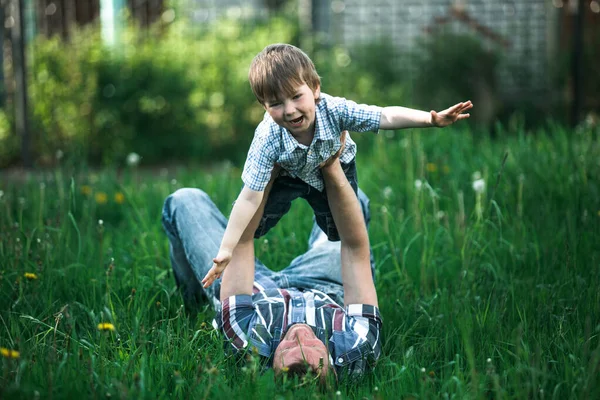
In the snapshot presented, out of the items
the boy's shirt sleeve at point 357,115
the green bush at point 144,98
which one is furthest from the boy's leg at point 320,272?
the green bush at point 144,98

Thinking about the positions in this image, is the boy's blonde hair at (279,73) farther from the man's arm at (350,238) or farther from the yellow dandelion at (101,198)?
the yellow dandelion at (101,198)

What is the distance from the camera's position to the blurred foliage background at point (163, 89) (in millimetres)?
6211

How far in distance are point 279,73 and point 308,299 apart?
27.5 inches

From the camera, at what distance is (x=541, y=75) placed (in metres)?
8.69

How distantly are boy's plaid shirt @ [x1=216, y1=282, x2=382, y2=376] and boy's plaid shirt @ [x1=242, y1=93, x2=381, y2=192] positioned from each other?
366 millimetres

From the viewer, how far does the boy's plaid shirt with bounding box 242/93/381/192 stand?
7.05 feet

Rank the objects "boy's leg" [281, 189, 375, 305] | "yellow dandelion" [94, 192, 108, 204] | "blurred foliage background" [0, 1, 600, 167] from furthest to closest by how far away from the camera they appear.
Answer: "blurred foliage background" [0, 1, 600, 167], "yellow dandelion" [94, 192, 108, 204], "boy's leg" [281, 189, 375, 305]

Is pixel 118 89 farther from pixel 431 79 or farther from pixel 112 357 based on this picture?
pixel 112 357

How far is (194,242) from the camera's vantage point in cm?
263

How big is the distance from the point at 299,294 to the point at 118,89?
444 centimetres

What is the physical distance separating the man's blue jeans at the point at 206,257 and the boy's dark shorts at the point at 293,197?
8.3 inches

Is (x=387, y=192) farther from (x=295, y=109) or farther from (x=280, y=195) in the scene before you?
(x=295, y=109)

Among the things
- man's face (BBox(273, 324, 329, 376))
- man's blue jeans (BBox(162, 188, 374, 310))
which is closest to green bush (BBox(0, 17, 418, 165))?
man's blue jeans (BBox(162, 188, 374, 310))

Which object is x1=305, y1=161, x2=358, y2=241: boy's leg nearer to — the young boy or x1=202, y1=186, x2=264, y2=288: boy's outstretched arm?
the young boy
